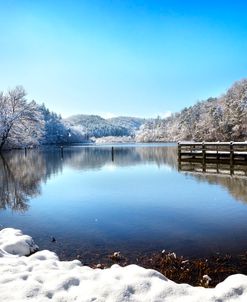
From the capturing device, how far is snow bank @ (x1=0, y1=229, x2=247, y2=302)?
4.79m

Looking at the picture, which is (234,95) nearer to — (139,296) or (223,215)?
(223,215)

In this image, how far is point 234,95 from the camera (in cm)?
7556

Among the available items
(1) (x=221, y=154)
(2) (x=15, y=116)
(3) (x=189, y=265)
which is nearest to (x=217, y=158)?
(1) (x=221, y=154)

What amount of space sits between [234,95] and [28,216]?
72.4 m

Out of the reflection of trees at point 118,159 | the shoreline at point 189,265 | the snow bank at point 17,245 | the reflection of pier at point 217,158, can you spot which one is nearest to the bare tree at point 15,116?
the reflection of trees at point 118,159

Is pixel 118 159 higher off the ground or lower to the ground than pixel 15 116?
lower

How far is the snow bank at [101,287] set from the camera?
4793 mm

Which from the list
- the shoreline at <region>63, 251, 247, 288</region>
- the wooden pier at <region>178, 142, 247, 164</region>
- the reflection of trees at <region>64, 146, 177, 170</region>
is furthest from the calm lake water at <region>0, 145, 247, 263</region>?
the reflection of trees at <region>64, 146, 177, 170</region>

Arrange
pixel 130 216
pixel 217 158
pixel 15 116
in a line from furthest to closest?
pixel 15 116 < pixel 217 158 < pixel 130 216

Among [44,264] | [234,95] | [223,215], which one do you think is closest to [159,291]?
[44,264]

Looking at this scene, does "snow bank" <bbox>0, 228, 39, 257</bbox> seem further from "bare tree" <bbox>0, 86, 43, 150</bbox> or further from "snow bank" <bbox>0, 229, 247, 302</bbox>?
"bare tree" <bbox>0, 86, 43, 150</bbox>

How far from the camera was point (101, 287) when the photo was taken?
16.6ft

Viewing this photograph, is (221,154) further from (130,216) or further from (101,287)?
(101,287)

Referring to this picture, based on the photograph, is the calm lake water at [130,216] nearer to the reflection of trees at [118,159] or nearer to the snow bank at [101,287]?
the snow bank at [101,287]
